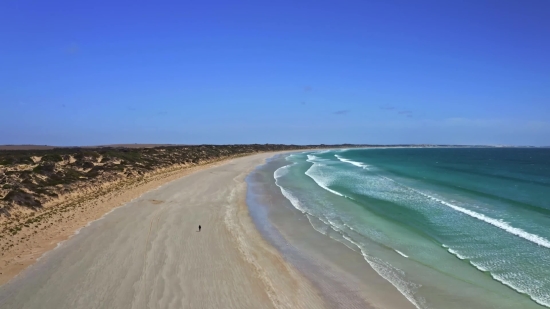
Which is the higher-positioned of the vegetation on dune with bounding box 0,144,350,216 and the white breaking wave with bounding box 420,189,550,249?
the vegetation on dune with bounding box 0,144,350,216

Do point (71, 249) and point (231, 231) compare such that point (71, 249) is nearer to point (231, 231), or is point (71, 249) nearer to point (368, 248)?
point (231, 231)

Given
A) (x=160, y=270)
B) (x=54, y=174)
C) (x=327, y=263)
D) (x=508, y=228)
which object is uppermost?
(x=54, y=174)

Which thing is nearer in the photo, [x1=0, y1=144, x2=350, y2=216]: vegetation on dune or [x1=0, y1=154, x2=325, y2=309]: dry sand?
[x1=0, y1=154, x2=325, y2=309]: dry sand

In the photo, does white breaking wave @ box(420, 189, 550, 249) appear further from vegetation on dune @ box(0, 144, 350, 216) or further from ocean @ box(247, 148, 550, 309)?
vegetation on dune @ box(0, 144, 350, 216)

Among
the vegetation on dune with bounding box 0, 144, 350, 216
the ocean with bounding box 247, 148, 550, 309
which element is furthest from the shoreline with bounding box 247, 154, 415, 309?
the vegetation on dune with bounding box 0, 144, 350, 216

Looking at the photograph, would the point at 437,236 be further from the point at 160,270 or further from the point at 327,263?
the point at 160,270

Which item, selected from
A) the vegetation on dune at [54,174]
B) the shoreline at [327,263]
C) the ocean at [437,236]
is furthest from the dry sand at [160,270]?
the vegetation on dune at [54,174]

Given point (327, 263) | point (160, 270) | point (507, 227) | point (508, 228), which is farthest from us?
point (507, 227)

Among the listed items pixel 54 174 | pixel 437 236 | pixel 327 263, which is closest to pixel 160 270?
pixel 327 263

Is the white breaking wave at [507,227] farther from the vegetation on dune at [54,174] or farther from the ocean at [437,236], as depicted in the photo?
the vegetation on dune at [54,174]
